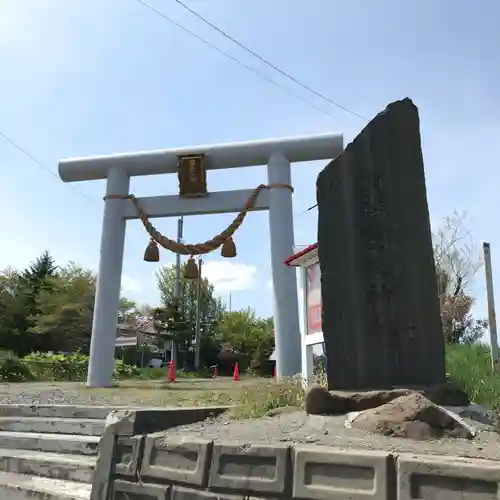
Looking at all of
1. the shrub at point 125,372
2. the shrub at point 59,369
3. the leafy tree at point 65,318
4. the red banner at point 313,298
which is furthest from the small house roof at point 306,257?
the leafy tree at point 65,318

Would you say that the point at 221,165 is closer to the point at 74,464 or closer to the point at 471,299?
the point at 74,464

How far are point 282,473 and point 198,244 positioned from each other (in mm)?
9801

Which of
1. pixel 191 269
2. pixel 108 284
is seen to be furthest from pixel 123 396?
pixel 191 269

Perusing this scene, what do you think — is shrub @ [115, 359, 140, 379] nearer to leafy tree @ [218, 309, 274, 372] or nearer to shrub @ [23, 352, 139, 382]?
shrub @ [23, 352, 139, 382]

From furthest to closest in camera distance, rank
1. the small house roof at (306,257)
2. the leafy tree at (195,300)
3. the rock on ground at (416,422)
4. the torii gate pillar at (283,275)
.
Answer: the leafy tree at (195,300)
the torii gate pillar at (283,275)
the small house roof at (306,257)
the rock on ground at (416,422)

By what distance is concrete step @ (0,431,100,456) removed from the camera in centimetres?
459

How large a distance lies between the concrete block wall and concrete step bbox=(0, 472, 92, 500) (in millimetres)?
879

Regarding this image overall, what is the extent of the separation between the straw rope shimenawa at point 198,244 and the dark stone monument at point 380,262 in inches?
Answer: 293

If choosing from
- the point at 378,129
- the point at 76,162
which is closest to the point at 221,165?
the point at 76,162

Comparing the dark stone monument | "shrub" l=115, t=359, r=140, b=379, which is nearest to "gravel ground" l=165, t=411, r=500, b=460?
the dark stone monument

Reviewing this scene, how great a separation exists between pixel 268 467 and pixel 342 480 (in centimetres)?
39

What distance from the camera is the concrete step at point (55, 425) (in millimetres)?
5070

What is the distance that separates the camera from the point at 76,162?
12766mm

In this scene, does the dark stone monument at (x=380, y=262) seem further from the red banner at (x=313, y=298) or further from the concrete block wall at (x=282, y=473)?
the red banner at (x=313, y=298)
